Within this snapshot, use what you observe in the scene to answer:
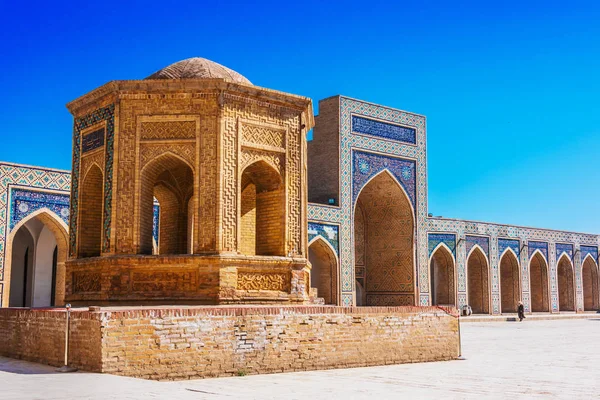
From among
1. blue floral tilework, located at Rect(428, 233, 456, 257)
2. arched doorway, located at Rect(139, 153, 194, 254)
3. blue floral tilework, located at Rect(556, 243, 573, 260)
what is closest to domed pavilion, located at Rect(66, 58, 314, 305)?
arched doorway, located at Rect(139, 153, 194, 254)

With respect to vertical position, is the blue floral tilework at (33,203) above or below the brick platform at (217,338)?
above

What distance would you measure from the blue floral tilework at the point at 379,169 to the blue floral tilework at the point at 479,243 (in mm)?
3200

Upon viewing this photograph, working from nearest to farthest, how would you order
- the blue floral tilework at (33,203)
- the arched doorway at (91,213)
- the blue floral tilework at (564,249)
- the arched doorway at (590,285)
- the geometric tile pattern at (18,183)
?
the arched doorway at (91,213), the geometric tile pattern at (18,183), the blue floral tilework at (33,203), the blue floral tilework at (564,249), the arched doorway at (590,285)

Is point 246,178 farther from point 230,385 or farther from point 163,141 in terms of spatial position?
point 230,385

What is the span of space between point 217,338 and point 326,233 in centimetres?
1184

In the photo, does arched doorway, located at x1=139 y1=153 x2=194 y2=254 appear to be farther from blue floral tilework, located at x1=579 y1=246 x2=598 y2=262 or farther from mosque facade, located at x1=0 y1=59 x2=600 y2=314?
blue floral tilework, located at x1=579 y1=246 x2=598 y2=262

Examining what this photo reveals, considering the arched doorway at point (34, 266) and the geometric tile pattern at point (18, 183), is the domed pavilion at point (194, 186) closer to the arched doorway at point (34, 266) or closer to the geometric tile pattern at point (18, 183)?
the geometric tile pattern at point (18, 183)

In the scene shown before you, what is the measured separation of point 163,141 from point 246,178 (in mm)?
1334

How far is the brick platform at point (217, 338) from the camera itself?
15.7ft

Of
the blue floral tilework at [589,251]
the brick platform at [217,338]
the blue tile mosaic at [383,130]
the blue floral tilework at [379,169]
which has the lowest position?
the brick platform at [217,338]

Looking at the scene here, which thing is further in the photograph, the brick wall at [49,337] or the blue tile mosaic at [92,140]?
the blue tile mosaic at [92,140]

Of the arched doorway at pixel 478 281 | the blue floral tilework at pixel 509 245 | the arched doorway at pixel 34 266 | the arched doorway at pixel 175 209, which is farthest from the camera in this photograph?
the blue floral tilework at pixel 509 245

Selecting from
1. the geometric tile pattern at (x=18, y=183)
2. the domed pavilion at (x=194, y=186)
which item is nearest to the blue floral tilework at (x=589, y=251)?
the geometric tile pattern at (x=18, y=183)

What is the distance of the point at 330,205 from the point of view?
56.6ft
